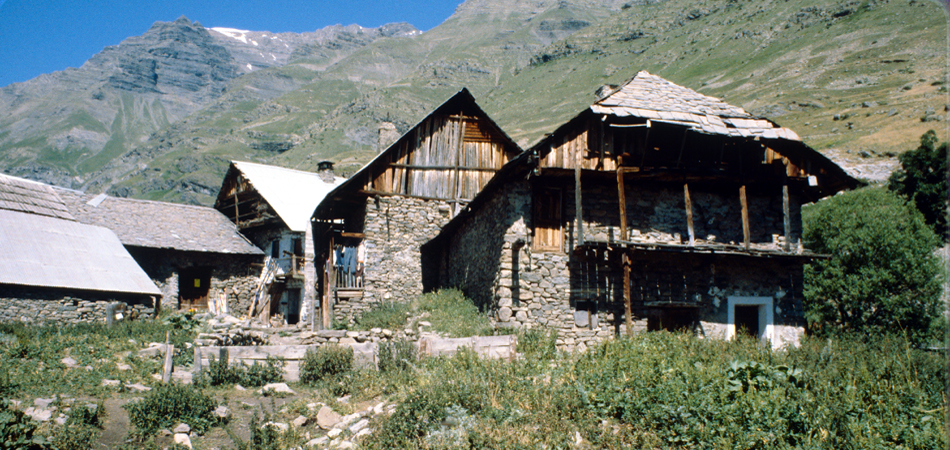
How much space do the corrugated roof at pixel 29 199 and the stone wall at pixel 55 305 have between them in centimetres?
620

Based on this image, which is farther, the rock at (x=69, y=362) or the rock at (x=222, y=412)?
the rock at (x=69, y=362)

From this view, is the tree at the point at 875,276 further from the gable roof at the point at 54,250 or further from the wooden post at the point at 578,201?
the gable roof at the point at 54,250

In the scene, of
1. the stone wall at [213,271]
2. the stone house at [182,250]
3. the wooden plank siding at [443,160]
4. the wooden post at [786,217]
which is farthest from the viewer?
the stone house at [182,250]

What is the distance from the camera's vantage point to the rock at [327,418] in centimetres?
853

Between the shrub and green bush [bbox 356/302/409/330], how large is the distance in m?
4.78

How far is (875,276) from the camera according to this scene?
18234 mm

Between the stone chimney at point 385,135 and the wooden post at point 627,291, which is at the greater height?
the stone chimney at point 385,135

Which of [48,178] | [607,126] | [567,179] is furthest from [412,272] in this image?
[48,178]

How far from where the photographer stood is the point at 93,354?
1261cm

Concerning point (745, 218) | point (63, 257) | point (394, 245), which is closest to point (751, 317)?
point (745, 218)

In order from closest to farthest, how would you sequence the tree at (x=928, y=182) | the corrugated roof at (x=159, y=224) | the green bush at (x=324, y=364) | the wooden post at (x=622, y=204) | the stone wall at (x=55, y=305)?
1. the green bush at (x=324, y=364)
2. the wooden post at (x=622, y=204)
3. the stone wall at (x=55, y=305)
4. the tree at (x=928, y=182)
5. the corrugated roof at (x=159, y=224)

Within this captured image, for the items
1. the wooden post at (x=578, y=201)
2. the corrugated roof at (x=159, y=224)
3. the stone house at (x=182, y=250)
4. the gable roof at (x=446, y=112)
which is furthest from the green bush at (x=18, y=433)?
the corrugated roof at (x=159, y=224)

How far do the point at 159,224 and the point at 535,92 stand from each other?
88511 mm

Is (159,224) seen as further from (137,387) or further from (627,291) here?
(627,291)
